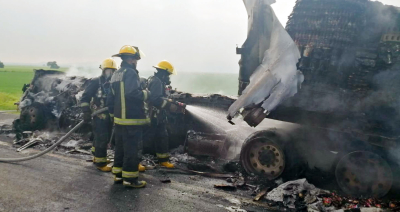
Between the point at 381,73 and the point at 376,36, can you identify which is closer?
the point at 381,73

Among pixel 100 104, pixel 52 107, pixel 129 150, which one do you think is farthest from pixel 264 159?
pixel 52 107

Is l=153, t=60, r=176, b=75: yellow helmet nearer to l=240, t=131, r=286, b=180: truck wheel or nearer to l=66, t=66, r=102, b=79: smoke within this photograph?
l=240, t=131, r=286, b=180: truck wheel

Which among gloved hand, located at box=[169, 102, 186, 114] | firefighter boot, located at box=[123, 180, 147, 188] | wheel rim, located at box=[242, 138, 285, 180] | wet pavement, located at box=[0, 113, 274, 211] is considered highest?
gloved hand, located at box=[169, 102, 186, 114]

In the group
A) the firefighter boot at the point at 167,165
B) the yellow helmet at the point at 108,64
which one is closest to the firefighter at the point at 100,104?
the yellow helmet at the point at 108,64

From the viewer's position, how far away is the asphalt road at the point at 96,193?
14.2ft

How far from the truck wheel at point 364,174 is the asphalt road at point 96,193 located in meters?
1.57

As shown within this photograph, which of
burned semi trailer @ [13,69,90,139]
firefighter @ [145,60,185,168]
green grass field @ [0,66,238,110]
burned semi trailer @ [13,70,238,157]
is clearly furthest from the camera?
green grass field @ [0,66,238,110]

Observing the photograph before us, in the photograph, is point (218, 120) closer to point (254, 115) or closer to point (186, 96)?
point (186, 96)

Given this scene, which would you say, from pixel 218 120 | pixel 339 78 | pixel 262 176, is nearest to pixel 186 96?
pixel 218 120

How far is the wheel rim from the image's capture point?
5.53 meters

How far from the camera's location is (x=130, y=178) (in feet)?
16.6

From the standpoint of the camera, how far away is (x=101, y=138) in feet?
20.7

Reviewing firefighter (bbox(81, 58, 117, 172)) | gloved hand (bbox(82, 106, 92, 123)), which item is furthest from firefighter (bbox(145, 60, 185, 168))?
gloved hand (bbox(82, 106, 92, 123))

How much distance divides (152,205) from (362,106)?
394 centimetres
